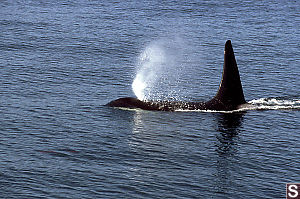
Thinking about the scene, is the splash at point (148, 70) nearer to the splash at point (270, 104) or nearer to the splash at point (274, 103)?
the splash at point (270, 104)

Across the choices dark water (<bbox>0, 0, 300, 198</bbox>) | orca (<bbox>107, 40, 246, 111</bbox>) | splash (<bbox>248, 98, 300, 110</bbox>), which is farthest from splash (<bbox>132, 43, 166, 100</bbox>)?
splash (<bbox>248, 98, 300, 110</bbox>)

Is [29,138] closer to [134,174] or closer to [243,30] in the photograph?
[134,174]

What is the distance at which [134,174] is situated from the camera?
156 ft

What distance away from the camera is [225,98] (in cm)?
6406

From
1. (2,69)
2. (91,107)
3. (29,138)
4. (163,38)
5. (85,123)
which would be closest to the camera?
(29,138)

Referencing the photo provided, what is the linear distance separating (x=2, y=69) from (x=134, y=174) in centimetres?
A: 3778

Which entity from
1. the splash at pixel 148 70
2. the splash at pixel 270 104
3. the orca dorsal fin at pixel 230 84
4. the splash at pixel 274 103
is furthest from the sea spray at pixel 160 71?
the splash at pixel 274 103

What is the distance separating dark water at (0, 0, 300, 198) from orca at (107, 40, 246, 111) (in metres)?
1.48

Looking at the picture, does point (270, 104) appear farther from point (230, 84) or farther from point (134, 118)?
point (134, 118)

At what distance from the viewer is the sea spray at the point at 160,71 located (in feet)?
238

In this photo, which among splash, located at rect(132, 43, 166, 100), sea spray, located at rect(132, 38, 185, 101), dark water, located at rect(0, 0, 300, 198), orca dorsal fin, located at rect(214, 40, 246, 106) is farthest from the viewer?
splash, located at rect(132, 43, 166, 100)

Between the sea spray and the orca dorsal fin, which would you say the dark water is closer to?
the sea spray

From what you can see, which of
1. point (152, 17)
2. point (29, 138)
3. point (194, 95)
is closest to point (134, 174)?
point (29, 138)

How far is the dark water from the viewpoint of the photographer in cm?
4638
